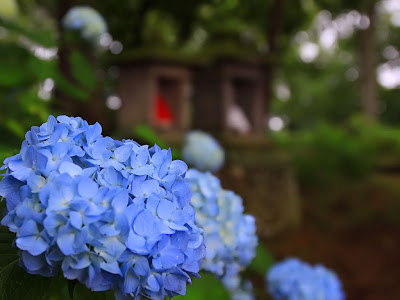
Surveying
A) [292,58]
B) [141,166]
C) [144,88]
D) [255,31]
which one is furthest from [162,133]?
[292,58]

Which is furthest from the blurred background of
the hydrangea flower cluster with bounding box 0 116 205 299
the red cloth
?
the hydrangea flower cluster with bounding box 0 116 205 299

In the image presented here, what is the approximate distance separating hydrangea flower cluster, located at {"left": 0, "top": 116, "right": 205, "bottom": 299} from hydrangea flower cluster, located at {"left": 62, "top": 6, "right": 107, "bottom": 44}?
162 centimetres

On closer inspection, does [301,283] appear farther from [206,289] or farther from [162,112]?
[162,112]

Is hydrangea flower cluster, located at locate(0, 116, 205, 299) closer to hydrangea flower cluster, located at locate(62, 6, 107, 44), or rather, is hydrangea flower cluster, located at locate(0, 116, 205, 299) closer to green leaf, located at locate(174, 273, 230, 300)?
green leaf, located at locate(174, 273, 230, 300)

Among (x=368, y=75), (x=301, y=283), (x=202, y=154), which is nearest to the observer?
(x=301, y=283)

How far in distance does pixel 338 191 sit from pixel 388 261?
1652mm

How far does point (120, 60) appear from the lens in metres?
4.73

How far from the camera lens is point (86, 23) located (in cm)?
224

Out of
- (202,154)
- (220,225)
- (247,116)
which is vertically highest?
(247,116)

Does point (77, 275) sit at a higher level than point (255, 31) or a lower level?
lower

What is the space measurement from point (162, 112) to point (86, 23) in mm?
2586

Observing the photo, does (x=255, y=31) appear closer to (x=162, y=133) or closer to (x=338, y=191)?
(x=338, y=191)

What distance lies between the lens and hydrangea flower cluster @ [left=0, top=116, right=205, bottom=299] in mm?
639

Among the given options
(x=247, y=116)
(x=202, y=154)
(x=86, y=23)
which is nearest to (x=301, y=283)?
(x=202, y=154)
